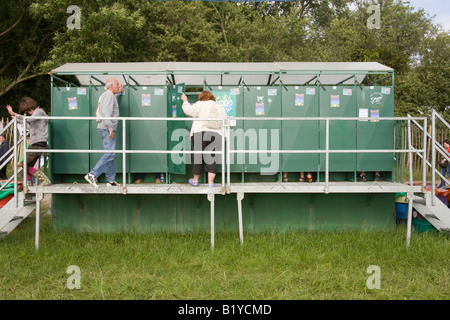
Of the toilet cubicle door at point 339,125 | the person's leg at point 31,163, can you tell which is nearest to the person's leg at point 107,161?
the person's leg at point 31,163

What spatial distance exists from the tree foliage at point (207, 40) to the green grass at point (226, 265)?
889 centimetres

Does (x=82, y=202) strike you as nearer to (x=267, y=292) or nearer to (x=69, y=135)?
(x=69, y=135)

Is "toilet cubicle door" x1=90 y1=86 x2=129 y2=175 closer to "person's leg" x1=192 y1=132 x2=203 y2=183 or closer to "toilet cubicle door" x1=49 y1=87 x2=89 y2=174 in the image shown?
"toilet cubicle door" x1=49 y1=87 x2=89 y2=174

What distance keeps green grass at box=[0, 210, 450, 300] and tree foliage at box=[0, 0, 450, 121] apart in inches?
350

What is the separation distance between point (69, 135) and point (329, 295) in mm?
5201

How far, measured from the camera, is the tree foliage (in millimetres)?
13047

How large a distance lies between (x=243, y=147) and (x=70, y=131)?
3.22 metres

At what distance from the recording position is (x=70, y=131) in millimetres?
6773

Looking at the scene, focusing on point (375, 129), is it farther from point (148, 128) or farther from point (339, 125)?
point (148, 128)

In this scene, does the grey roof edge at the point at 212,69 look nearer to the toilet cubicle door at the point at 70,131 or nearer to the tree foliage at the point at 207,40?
the toilet cubicle door at the point at 70,131

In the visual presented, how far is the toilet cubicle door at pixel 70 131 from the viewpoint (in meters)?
6.75

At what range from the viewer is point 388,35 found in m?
21.2

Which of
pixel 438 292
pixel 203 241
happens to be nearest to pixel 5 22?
pixel 203 241

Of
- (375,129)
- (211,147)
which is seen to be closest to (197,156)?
(211,147)
